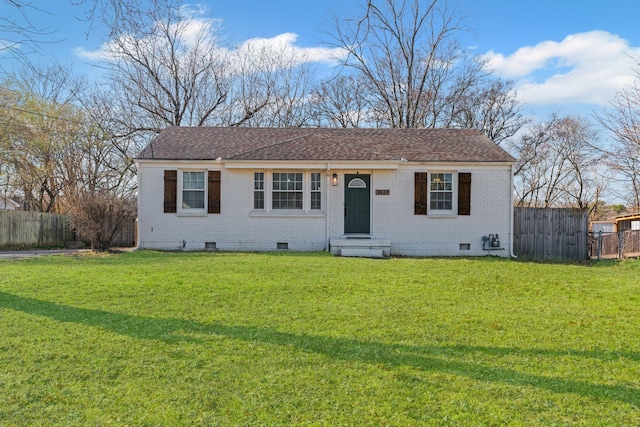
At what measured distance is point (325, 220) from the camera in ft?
48.4

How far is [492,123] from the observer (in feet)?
102

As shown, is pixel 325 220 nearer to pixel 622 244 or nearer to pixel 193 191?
pixel 193 191

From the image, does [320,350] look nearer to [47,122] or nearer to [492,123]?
[47,122]


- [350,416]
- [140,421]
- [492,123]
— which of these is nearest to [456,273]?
[350,416]

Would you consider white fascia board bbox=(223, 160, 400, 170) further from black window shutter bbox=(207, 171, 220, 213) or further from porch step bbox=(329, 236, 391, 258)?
porch step bbox=(329, 236, 391, 258)

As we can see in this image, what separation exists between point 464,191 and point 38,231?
16.6 metres

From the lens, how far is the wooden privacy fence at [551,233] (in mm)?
15812

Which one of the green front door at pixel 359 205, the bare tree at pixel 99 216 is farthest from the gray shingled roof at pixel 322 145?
the bare tree at pixel 99 216

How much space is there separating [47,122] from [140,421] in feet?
73.4

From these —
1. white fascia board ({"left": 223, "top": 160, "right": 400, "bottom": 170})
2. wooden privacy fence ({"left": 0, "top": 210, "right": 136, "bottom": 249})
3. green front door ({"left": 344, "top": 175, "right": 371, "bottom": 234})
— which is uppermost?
white fascia board ({"left": 223, "top": 160, "right": 400, "bottom": 170})

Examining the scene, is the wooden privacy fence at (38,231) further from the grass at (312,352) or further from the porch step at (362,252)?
the grass at (312,352)

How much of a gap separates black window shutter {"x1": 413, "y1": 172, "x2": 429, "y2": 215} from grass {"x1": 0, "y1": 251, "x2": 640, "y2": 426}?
21.8 feet

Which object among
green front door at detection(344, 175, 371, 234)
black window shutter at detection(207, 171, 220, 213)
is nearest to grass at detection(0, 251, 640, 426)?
black window shutter at detection(207, 171, 220, 213)

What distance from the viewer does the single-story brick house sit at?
48.0 ft
